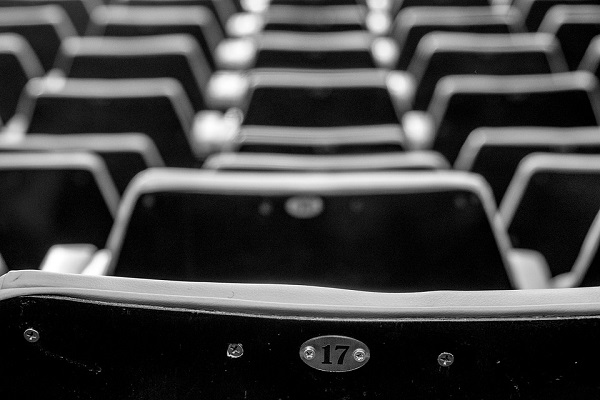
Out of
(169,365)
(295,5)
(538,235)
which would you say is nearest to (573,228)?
(538,235)

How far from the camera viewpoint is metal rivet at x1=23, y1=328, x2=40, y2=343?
657 mm

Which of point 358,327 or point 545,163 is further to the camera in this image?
point 545,163

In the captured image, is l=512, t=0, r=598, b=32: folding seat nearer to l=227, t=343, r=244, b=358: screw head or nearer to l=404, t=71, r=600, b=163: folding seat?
l=404, t=71, r=600, b=163: folding seat

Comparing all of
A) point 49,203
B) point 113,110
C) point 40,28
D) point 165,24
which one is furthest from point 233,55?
point 49,203

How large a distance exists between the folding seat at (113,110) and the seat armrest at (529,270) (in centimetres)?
105

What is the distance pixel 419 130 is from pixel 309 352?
182cm

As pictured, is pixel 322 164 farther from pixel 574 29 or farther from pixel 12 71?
pixel 574 29

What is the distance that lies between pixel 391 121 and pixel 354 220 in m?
1.02

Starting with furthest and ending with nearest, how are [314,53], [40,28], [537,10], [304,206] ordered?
[537,10] → [40,28] → [314,53] → [304,206]

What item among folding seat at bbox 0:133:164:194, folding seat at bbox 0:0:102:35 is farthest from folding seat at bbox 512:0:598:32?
folding seat at bbox 0:133:164:194

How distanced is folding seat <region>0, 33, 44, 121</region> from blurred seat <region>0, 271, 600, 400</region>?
2.10 metres

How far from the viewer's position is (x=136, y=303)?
0.63m

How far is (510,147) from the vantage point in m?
1.67

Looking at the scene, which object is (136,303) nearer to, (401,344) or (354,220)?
(401,344)
